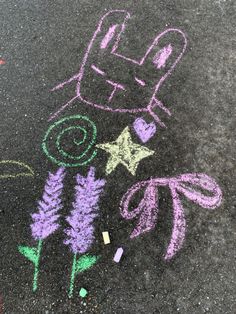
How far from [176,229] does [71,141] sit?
1338 millimetres

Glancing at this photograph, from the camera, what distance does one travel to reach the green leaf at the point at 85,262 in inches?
129

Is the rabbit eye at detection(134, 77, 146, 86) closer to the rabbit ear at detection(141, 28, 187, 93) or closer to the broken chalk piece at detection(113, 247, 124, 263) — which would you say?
the rabbit ear at detection(141, 28, 187, 93)

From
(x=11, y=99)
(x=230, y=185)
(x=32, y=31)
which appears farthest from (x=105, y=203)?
(x=32, y=31)

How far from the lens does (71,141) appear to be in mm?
3875

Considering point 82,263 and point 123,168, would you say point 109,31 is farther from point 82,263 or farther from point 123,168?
point 82,263

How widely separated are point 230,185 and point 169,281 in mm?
971

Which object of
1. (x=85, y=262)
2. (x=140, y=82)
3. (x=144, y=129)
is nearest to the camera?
(x=85, y=262)

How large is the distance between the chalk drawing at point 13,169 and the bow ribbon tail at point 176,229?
1.38m

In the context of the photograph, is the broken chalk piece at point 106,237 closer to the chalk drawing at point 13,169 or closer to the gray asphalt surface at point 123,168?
the gray asphalt surface at point 123,168

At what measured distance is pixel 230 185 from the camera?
11.2ft

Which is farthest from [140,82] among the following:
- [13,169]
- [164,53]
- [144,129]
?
[13,169]

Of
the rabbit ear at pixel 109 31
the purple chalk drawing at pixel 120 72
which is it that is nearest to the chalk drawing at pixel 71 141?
the purple chalk drawing at pixel 120 72

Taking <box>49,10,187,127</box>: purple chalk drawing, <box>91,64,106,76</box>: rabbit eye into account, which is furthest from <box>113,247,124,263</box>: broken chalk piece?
<box>91,64,106,76</box>: rabbit eye

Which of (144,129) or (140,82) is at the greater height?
(140,82)
